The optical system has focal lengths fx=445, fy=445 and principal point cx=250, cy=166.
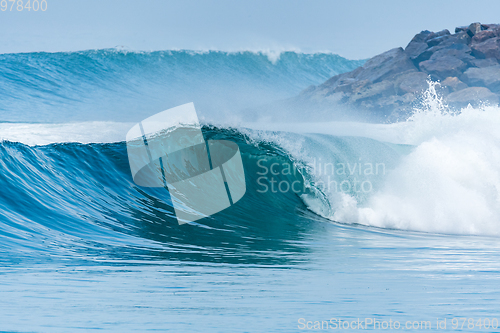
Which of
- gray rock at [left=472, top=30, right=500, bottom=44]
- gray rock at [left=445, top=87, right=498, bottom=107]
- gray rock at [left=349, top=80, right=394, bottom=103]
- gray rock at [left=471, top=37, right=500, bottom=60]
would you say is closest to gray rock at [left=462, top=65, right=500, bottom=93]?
gray rock at [left=445, top=87, right=498, bottom=107]

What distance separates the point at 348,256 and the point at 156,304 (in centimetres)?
241

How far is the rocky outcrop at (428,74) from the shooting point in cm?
3303

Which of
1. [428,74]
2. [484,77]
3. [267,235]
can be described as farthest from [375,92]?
[267,235]

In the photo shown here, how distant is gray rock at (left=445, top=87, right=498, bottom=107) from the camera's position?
31.8 meters

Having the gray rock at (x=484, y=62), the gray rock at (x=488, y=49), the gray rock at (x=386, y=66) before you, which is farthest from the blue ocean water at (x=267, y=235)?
the gray rock at (x=488, y=49)

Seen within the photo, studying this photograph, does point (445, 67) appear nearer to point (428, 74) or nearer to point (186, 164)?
point (428, 74)

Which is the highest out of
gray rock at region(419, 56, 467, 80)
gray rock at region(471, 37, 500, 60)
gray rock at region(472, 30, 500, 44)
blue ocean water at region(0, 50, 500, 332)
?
gray rock at region(472, 30, 500, 44)

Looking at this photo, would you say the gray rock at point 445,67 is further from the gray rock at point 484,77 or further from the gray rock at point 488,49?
the gray rock at point 488,49

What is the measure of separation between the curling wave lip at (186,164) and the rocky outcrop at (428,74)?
27248 mm

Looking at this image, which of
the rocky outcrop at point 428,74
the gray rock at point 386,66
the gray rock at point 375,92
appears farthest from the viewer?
the gray rock at point 386,66

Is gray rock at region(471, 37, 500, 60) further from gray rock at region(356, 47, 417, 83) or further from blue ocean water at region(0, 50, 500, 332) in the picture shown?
blue ocean water at region(0, 50, 500, 332)

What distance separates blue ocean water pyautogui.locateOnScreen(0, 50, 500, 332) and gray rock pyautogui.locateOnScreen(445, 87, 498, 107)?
23.2 meters

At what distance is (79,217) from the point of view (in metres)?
5.86

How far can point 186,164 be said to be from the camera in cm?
843
